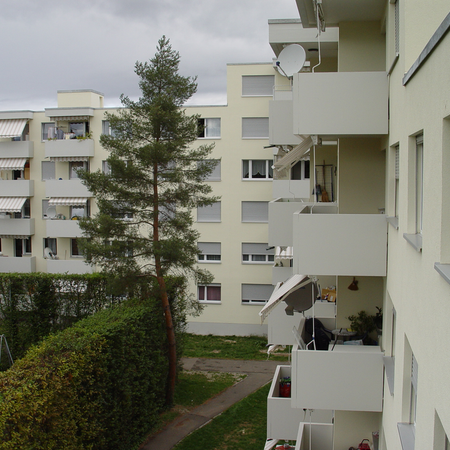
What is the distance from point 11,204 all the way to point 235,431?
20.5 meters

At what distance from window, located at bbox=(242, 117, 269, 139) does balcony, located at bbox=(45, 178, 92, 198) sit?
9684 mm

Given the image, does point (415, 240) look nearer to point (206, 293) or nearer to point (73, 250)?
point (206, 293)

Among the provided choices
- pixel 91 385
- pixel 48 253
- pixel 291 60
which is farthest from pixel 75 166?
pixel 291 60

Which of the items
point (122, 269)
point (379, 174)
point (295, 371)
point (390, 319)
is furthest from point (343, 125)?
point (122, 269)

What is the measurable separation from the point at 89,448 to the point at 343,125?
9964 mm

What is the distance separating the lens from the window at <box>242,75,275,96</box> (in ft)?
95.1

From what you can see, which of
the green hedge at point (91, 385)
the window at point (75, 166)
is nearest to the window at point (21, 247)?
the window at point (75, 166)

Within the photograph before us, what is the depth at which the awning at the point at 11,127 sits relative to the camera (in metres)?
30.7

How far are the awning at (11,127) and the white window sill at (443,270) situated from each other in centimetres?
3053

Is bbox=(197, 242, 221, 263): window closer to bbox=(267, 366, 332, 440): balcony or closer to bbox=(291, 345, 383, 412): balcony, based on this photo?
bbox=(267, 366, 332, 440): balcony

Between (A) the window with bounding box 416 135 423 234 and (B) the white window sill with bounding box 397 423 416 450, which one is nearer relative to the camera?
(B) the white window sill with bounding box 397 423 416 450

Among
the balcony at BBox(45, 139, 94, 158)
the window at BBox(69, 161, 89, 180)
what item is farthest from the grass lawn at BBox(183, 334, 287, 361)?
the balcony at BBox(45, 139, 94, 158)

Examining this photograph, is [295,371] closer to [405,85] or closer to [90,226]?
[405,85]

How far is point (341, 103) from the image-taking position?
8.46 m
